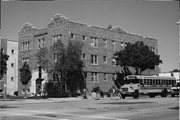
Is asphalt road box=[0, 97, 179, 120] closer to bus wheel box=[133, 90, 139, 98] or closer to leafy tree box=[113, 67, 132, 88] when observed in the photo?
bus wheel box=[133, 90, 139, 98]

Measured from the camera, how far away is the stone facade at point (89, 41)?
4763 cm

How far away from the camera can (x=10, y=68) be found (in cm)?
6512

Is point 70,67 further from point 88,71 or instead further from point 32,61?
point 32,61

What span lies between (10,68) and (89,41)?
22.7m

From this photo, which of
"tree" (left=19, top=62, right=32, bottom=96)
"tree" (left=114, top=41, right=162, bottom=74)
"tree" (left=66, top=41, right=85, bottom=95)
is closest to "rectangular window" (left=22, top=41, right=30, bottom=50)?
"tree" (left=19, top=62, right=32, bottom=96)

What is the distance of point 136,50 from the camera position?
48.4 meters

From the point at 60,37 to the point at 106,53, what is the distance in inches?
351

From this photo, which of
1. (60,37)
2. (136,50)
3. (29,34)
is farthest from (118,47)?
(29,34)

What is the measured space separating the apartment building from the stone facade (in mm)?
8795

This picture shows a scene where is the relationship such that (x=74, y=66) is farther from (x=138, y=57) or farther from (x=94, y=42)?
(x=138, y=57)

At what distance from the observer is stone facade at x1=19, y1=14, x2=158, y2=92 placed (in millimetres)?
47631

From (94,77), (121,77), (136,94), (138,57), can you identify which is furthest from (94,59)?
(136,94)

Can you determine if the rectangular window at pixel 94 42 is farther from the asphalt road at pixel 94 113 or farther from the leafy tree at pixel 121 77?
the asphalt road at pixel 94 113

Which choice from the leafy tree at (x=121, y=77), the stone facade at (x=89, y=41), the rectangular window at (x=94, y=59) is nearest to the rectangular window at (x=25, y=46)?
Result: the stone facade at (x=89, y=41)
